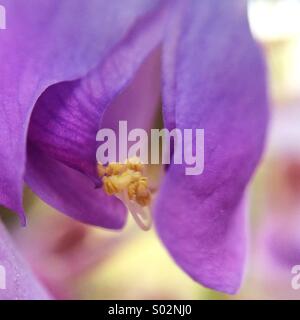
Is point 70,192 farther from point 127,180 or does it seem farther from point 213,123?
point 213,123

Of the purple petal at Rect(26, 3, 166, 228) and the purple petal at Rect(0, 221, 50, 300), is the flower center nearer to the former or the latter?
the purple petal at Rect(26, 3, 166, 228)

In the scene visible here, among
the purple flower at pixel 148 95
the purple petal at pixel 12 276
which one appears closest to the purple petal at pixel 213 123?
the purple flower at pixel 148 95

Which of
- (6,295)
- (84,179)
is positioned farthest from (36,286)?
(84,179)

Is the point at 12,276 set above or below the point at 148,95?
below

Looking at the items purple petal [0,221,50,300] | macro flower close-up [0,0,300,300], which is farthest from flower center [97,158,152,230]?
purple petal [0,221,50,300]

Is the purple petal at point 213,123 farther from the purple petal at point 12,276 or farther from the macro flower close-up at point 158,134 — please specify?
the purple petal at point 12,276

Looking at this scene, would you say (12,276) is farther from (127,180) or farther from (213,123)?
(213,123)

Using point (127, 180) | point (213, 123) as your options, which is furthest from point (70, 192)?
point (213, 123)
